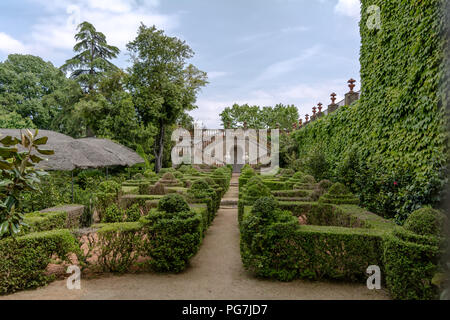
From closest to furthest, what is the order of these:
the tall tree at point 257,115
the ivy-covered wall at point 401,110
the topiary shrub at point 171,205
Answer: the topiary shrub at point 171,205, the ivy-covered wall at point 401,110, the tall tree at point 257,115

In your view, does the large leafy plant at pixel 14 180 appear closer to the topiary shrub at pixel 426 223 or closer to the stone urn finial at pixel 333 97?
the topiary shrub at pixel 426 223

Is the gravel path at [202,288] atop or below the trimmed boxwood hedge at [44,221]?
below

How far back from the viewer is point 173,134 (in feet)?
98.4

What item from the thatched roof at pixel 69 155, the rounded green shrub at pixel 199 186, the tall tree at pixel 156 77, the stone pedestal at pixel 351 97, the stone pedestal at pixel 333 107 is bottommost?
the rounded green shrub at pixel 199 186

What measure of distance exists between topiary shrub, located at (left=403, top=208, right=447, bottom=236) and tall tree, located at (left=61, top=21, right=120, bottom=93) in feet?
96.1

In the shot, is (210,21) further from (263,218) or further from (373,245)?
(373,245)

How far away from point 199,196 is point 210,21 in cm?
478

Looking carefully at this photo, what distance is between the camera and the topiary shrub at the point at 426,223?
3441 mm

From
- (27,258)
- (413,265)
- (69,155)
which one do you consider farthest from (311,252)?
(69,155)

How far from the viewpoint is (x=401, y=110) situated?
689cm

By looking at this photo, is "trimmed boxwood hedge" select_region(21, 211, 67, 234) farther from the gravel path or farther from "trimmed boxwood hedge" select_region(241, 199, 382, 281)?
"trimmed boxwood hedge" select_region(241, 199, 382, 281)

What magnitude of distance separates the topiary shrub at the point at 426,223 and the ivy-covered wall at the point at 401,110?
163 centimetres

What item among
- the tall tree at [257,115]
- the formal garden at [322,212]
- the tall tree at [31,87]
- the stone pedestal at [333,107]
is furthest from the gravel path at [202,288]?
the tall tree at [257,115]
